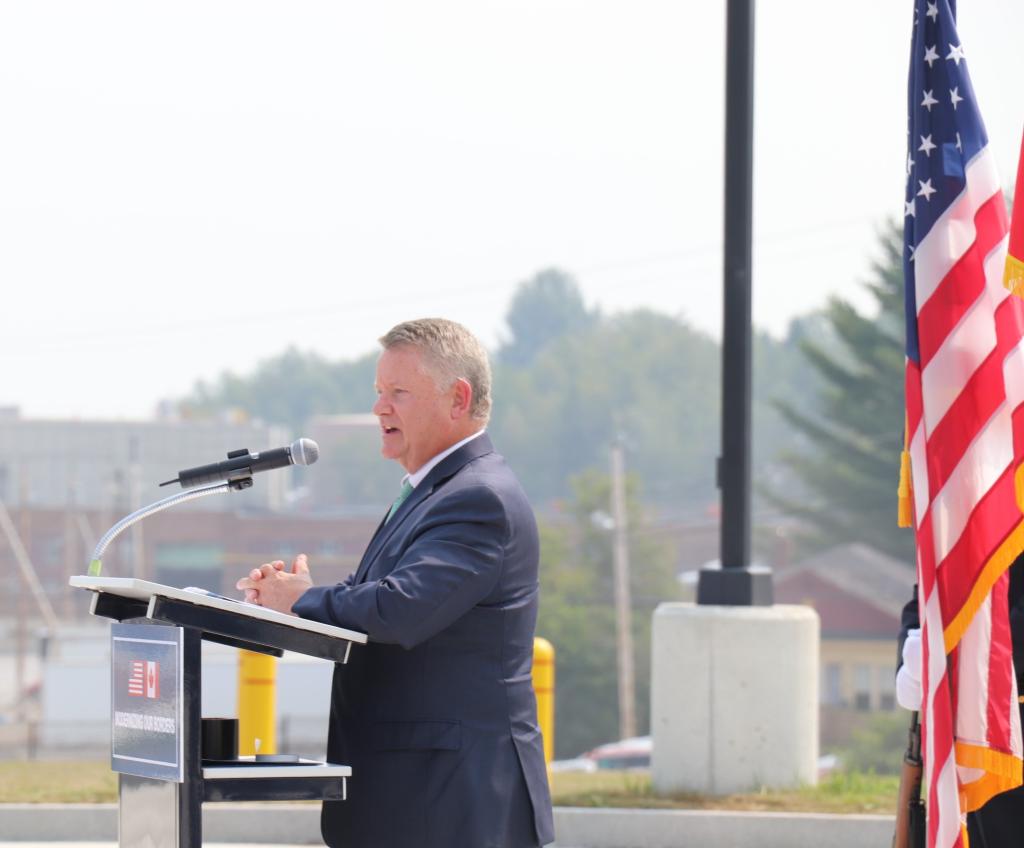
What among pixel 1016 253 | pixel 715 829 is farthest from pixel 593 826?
pixel 1016 253

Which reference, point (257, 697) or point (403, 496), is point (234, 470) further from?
point (257, 697)

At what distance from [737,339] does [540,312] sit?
175247 millimetres

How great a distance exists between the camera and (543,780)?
13.7 feet

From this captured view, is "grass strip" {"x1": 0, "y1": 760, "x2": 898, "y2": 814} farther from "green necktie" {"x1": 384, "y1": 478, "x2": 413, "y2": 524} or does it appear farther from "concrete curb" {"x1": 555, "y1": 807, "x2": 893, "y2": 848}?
"green necktie" {"x1": 384, "y1": 478, "x2": 413, "y2": 524}

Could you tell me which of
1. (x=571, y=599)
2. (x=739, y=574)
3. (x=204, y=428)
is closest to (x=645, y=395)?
(x=204, y=428)

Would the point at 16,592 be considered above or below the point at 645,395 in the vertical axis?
below

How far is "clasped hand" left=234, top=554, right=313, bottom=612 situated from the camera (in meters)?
4.07

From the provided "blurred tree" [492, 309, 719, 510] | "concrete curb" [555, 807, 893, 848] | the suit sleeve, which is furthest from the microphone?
"blurred tree" [492, 309, 719, 510]

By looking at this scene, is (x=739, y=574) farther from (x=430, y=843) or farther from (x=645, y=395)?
(x=645, y=395)

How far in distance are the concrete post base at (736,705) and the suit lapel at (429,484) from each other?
5.05 metres

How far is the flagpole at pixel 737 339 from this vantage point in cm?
942

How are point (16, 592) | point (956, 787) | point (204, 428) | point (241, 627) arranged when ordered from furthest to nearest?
1. point (204, 428)
2. point (16, 592)
3. point (956, 787)
4. point (241, 627)

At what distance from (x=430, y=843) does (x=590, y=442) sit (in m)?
132

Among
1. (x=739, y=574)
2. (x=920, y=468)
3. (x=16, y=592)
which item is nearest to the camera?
(x=920, y=468)
